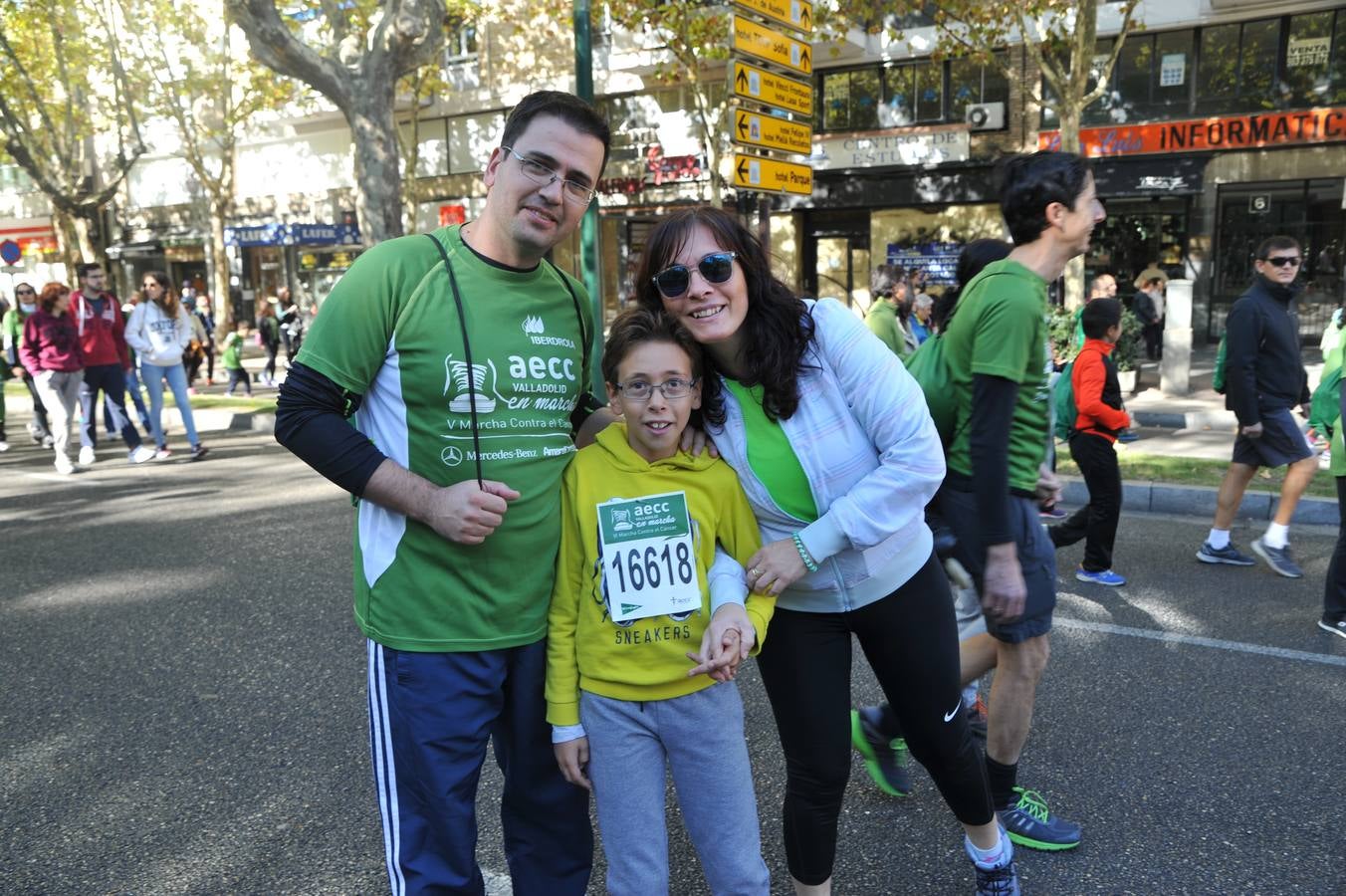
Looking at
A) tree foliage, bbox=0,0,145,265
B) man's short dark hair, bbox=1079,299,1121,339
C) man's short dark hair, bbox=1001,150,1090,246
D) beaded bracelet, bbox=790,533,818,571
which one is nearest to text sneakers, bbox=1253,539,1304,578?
man's short dark hair, bbox=1079,299,1121,339

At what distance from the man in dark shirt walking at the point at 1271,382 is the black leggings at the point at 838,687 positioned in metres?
4.20

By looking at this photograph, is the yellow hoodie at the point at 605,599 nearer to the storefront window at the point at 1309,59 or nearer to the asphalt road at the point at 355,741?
the asphalt road at the point at 355,741

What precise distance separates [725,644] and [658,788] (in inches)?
15.1

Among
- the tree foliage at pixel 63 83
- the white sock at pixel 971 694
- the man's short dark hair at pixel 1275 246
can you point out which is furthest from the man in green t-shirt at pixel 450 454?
the tree foliage at pixel 63 83

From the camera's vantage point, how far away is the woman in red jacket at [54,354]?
9.91 metres

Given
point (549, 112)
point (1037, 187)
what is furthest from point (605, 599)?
point (1037, 187)

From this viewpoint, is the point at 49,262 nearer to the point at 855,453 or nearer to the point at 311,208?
the point at 311,208

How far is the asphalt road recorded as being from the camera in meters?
2.96

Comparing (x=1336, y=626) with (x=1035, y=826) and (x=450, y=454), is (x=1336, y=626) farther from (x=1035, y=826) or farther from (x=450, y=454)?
(x=450, y=454)

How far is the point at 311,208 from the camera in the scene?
30.8 m

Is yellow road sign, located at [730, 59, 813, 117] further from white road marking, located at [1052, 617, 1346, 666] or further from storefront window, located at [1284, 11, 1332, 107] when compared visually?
storefront window, located at [1284, 11, 1332, 107]

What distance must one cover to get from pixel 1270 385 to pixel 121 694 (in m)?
6.14

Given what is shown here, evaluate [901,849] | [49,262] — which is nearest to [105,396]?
[901,849]

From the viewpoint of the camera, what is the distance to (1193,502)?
A: 7.45m
